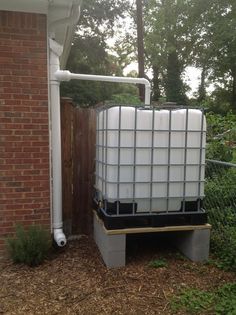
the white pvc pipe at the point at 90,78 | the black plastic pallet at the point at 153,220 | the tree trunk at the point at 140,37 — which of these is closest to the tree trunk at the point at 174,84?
the tree trunk at the point at 140,37

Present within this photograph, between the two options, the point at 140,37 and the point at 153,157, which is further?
the point at 140,37

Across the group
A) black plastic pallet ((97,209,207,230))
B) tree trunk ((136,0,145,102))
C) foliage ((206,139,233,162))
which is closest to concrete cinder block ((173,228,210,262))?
black plastic pallet ((97,209,207,230))

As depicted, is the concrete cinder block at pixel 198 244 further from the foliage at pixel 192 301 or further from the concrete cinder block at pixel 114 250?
the concrete cinder block at pixel 114 250

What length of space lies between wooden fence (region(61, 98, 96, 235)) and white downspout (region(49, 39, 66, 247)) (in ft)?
1.45

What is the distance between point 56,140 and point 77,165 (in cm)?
71

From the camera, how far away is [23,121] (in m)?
3.85

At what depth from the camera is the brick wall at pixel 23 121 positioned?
3.76 m

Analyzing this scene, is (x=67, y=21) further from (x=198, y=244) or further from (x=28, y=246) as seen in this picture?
(x=198, y=244)

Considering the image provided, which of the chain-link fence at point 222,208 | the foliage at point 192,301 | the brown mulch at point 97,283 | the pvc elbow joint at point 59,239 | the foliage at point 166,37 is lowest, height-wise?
the brown mulch at point 97,283

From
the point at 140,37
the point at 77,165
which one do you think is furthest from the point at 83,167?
the point at 140,37

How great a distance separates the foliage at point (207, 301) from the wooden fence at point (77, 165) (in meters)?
1.95

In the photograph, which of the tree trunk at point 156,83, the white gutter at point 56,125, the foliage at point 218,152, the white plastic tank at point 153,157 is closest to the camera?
the white plastic tank at point 153,157

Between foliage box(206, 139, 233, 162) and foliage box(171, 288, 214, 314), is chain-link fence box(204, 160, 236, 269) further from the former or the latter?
foliage box(206, 139, 233, 162)

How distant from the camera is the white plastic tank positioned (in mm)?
3559
